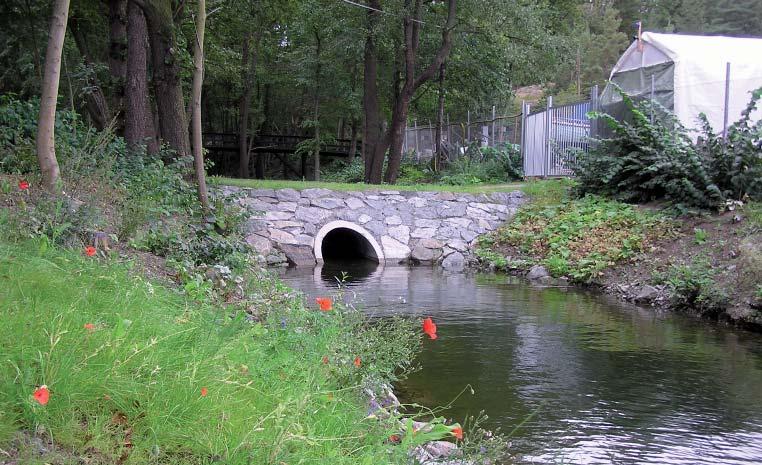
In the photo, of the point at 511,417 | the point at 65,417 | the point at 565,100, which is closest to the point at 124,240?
the point at 511,417

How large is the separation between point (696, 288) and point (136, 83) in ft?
31.0

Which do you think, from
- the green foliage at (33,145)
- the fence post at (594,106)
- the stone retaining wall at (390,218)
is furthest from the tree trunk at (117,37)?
the fence post at (594,106)

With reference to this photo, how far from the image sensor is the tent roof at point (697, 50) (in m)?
15.8

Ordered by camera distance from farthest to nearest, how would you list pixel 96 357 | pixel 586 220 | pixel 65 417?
pixel 586 220 → pixel 96 357 → pixel 65 417

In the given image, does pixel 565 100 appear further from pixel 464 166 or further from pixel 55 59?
pixel 55 59

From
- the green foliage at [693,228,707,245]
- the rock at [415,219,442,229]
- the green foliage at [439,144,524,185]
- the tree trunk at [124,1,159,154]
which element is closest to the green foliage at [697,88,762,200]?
the green foliage at [693,228,707,245]

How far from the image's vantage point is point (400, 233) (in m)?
16.0

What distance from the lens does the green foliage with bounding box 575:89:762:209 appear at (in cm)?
1199

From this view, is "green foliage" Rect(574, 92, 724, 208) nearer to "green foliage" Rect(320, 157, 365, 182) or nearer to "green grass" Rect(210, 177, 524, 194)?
"green grass" Rect(210, 177, 524, 194)

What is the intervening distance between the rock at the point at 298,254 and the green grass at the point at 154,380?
35.2ft

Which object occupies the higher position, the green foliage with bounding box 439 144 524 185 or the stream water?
the green foliage with bounding box 439 144 524 185

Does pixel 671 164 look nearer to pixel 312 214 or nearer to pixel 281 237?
pixel 312 214

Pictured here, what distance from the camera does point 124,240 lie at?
6008mm

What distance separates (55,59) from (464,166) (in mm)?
16313
